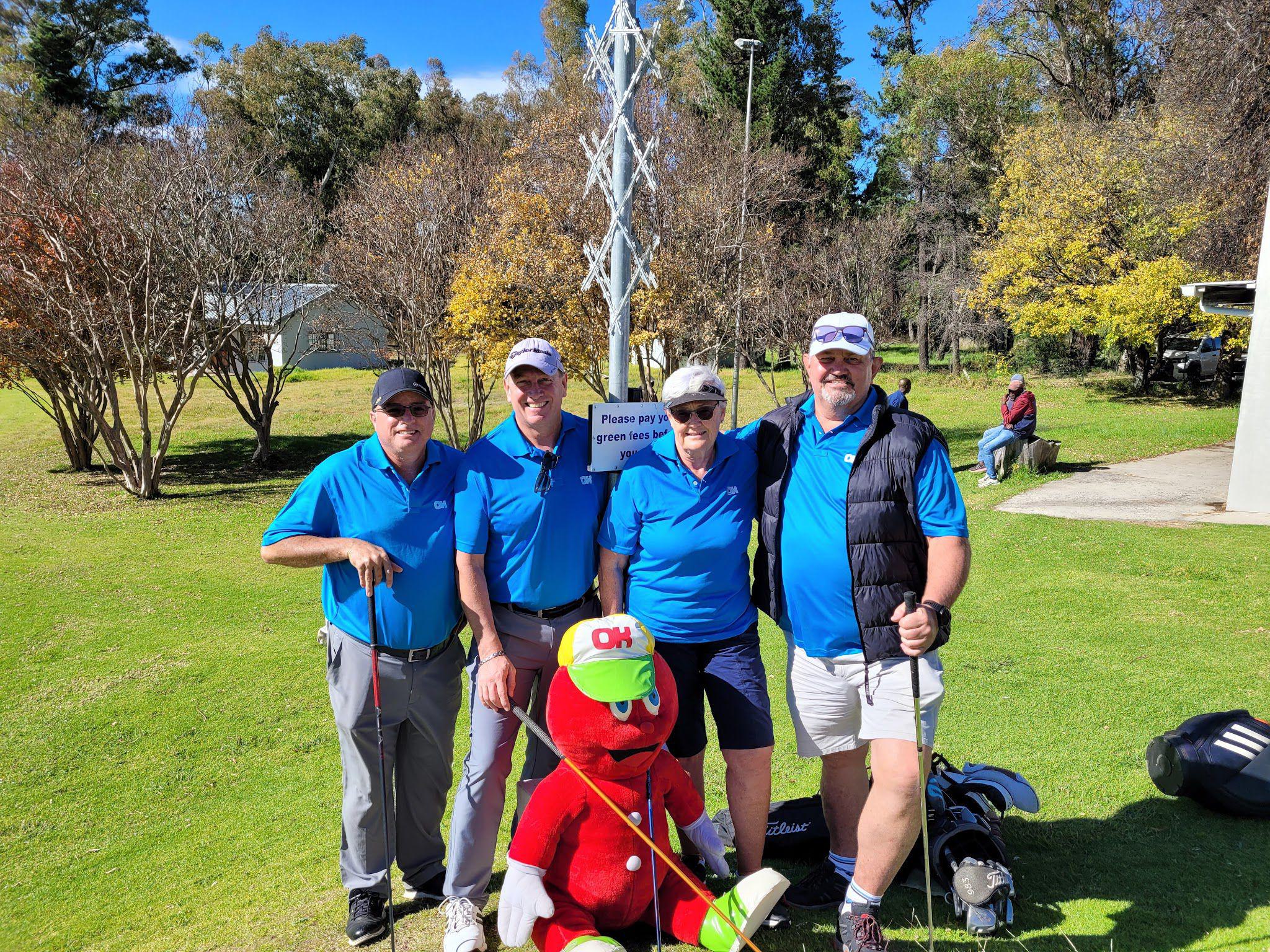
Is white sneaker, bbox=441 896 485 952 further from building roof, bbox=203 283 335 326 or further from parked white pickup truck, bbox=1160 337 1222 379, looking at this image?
parked white pickup truck, bbox=1160 337 1222 379

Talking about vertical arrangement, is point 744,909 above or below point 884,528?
below

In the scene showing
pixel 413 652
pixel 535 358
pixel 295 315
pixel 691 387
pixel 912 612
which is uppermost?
pixel 295 315

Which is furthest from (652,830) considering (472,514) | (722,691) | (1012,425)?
(1012,425)

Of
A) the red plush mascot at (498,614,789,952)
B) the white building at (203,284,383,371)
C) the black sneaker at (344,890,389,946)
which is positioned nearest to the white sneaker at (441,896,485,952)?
the black sneaker at (344,890,389,946)

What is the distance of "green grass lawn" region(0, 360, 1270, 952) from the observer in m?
3.42

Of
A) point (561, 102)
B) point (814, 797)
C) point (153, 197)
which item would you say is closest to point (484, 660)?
point (814, 797)

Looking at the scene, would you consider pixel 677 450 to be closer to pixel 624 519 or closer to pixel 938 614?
pixel 624 519

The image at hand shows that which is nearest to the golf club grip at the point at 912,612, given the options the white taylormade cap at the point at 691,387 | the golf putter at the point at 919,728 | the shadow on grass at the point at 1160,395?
the golf putter at the point at 919,728

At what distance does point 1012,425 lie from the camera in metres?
14.5

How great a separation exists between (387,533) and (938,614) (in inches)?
75.1

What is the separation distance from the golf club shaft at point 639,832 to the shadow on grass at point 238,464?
1511 cm

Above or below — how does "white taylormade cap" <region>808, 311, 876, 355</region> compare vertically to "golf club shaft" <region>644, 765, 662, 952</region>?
above

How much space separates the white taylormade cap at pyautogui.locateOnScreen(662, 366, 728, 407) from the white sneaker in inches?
73.9

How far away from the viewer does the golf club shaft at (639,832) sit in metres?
2.68
